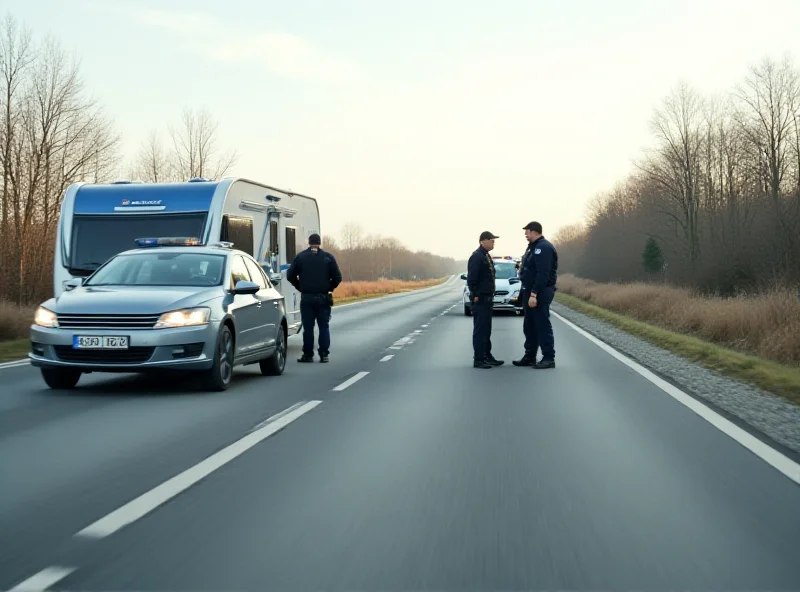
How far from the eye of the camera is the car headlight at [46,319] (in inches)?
396

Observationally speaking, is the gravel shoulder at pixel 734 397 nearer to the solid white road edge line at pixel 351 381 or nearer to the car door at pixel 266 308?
the solid white road edge line at pixel 351 381

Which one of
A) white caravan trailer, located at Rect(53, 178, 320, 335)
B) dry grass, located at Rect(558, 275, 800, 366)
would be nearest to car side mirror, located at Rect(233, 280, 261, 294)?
white caravan trailer, located at Rect(53, 178, 320, 335)

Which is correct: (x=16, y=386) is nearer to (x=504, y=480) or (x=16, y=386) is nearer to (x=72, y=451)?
(x=72, y=451)

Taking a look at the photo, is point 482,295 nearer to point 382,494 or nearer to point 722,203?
point 382,494

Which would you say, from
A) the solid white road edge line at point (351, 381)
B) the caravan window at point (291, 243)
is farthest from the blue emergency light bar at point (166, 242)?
the caravan window at point (291, 243)

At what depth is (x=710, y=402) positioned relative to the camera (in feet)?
31.8

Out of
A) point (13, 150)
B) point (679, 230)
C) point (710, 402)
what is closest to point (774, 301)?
point (710, 402)

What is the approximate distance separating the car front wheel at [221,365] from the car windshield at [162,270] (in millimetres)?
859

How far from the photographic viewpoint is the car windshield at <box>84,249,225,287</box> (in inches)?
441

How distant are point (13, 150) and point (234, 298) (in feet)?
83.7

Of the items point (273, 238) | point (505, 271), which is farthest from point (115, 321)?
point (505, 271)

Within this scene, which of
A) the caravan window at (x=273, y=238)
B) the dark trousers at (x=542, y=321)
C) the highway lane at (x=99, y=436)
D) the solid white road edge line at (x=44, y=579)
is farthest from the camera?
the caravan window at (x=273, y=238)

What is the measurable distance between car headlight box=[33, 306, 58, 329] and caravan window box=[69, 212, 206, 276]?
4.01 m

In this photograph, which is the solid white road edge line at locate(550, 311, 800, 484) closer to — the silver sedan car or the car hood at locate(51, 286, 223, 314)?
the silver sedan car
